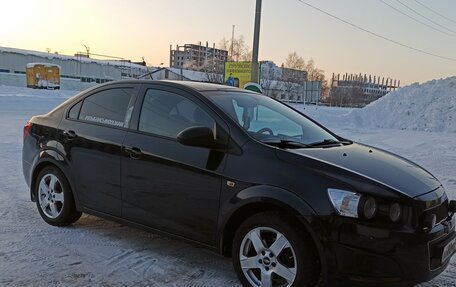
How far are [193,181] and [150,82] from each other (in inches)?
48.2

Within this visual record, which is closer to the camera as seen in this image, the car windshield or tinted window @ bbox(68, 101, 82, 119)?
the car windshield

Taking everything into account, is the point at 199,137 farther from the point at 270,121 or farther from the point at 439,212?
the point at 439,212

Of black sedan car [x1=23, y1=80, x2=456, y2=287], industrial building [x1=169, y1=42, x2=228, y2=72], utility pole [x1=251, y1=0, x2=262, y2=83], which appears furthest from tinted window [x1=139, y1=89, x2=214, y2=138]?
industrial building [x1=169, y1=42, x2=228, y2=72]

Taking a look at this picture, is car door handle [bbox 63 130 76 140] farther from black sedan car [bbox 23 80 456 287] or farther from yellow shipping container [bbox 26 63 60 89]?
yellow shipping container [bbox 26 63 60 89]

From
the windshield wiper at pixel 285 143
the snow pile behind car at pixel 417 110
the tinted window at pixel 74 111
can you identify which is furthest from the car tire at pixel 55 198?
the snow pile behind car at pixel 417 110

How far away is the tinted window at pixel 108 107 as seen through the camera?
4542 millimetres

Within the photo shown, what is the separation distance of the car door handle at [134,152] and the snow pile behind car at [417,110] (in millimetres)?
16315

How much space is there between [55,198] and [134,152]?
135 cm

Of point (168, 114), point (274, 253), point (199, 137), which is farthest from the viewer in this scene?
point (168, 114)

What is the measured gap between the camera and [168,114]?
167 inches

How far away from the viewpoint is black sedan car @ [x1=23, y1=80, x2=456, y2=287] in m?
3.10

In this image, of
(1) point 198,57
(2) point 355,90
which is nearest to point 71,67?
(1) point 198,57

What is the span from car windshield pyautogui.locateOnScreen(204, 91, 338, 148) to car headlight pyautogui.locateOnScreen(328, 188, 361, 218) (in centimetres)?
71

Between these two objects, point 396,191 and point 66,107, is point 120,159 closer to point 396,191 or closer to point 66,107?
point 66,107
